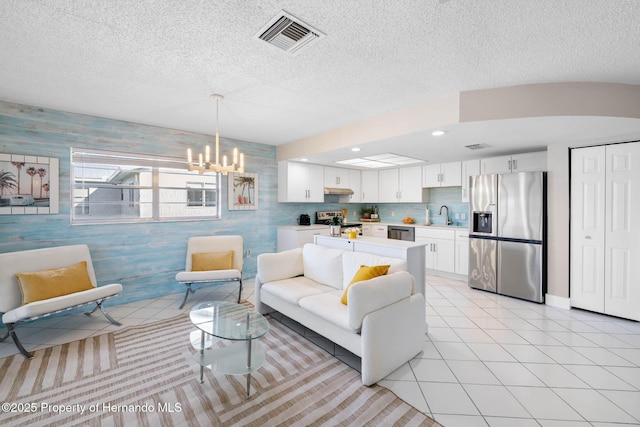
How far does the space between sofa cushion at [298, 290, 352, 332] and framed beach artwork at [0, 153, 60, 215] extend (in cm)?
327

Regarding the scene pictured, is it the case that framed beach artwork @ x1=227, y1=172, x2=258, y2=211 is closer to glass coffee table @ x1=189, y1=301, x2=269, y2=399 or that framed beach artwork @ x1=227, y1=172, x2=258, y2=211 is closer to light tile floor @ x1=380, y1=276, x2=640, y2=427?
glass coffee table @ x1=189, y1=301, x2=269, y2=399

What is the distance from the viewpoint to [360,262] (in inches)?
115

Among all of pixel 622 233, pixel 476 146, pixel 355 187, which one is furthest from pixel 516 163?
pixel 355 187

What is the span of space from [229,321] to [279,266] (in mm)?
1086

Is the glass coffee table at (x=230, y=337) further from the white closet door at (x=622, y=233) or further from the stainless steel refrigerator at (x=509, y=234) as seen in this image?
the white closet door at (x=622, y=233)

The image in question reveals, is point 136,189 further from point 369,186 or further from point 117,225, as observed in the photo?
point 369,186

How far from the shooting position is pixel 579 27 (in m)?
1.78

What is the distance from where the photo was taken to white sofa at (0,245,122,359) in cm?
252

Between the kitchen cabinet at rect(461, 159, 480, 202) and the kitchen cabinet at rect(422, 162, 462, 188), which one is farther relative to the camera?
the kitchen cabinet at rect(422, 162, 462, 188)

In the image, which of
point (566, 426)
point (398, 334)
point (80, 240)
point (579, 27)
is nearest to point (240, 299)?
point (80, 240)

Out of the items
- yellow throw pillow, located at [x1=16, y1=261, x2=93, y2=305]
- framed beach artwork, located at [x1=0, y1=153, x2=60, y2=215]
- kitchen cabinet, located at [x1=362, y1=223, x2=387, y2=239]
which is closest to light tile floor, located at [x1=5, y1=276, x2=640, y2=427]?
yellow throw pillow, located at [x1=16, y1=261, x2=93, y2=305]

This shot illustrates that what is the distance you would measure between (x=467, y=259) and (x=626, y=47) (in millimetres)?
3445

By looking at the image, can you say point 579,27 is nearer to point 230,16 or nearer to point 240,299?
point 230,16

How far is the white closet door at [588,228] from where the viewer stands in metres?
3.38
